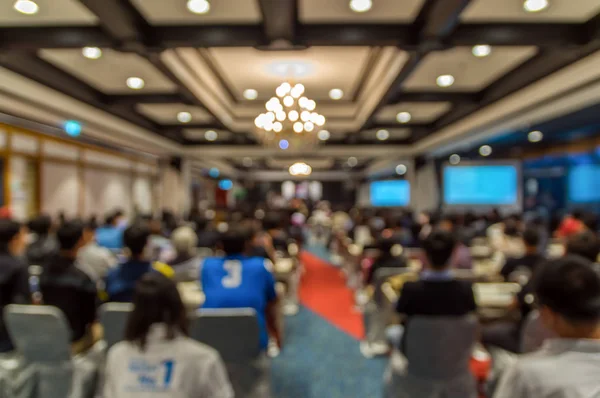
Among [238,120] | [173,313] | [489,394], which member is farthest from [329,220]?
[173,313]

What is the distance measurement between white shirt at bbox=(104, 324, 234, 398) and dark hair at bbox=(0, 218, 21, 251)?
1623 millimetres

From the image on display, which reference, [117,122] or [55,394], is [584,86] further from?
[117,122]

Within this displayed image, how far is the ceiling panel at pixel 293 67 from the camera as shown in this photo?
6.24 metres

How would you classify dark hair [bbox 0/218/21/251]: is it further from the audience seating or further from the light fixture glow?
the light fixture glow

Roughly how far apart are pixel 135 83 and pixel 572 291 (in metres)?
7.37

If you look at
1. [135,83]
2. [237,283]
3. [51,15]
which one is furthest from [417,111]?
[237,283]

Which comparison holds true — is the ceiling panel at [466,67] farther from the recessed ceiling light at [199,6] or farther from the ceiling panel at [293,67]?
the recessed ceiling light at [199,6]

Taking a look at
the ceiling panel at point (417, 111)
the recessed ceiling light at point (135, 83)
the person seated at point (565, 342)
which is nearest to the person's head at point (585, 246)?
the person seated at point (565, 342)

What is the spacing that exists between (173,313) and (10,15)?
15.2 ft

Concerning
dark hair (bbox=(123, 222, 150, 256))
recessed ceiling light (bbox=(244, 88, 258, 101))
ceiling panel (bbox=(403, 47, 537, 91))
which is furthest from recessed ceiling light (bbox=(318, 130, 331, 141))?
dark hair (bbox=(123, 222, 150, 256))

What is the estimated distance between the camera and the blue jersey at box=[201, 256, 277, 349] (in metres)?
2.58

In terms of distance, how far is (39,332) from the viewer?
2279 mm

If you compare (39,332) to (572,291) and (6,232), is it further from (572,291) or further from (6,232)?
(572,291)

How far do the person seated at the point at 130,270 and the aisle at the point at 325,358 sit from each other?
4.86 feet
